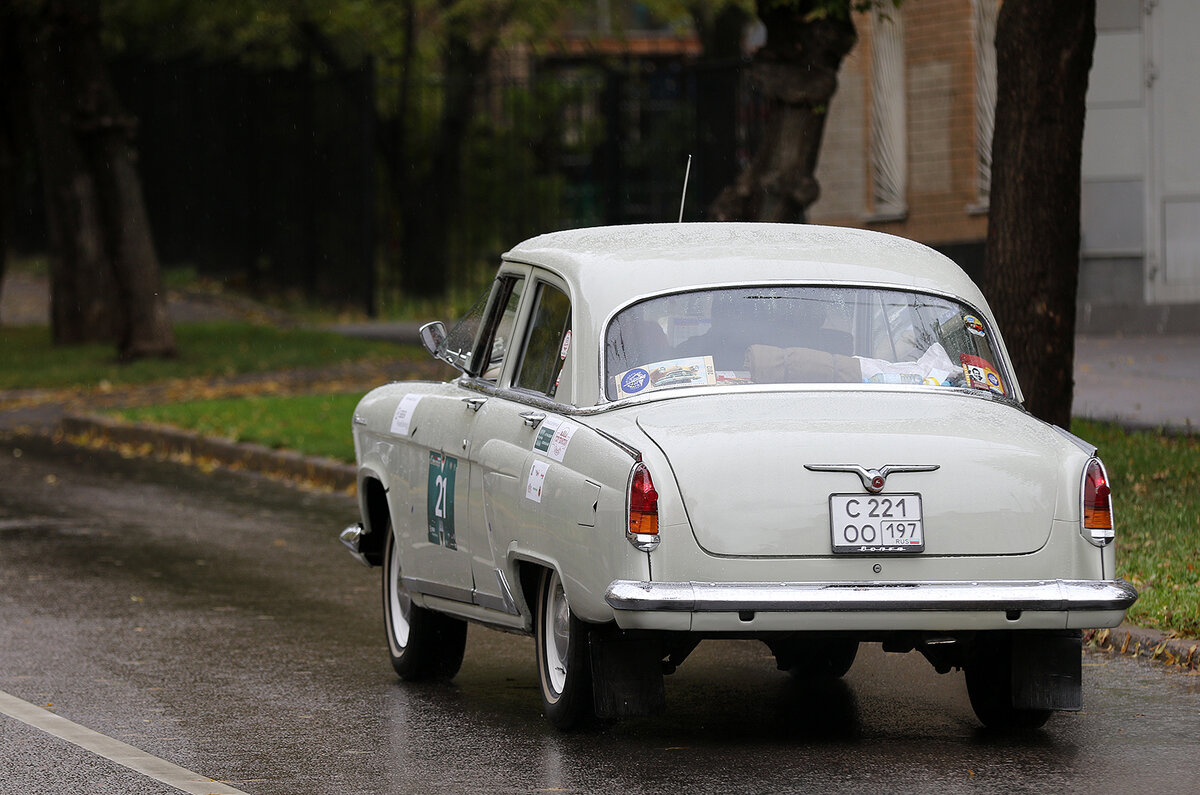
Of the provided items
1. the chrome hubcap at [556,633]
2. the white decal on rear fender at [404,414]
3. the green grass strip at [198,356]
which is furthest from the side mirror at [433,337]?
the green grass strip at [198,356]

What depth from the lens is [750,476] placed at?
643 centimetres

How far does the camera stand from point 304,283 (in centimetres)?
3103

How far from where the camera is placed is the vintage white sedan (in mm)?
6398

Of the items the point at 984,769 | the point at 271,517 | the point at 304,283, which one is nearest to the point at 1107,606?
the point at 984,769

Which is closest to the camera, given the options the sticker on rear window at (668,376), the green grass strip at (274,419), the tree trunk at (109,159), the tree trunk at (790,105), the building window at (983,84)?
the sticker on rear window at (668,376)

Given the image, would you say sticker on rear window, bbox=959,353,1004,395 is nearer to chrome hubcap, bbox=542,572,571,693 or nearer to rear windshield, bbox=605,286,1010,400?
rear windshield, bbox=605,286,1010,400

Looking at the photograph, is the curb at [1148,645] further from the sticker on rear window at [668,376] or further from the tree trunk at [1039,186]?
the tree trunk at [1039,186]

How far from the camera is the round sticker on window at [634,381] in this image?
705cm

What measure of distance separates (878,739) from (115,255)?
1731 cm

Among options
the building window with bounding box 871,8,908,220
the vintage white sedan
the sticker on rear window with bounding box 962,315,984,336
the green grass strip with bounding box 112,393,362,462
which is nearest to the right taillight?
the vintage white sedan

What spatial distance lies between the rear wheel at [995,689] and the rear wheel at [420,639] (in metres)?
2.14

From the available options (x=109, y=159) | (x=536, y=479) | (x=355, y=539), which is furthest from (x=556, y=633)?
(x=109, y=159)

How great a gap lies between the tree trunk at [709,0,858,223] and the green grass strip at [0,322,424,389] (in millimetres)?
7940

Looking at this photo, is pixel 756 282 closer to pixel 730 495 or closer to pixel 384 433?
pixel 730 495
